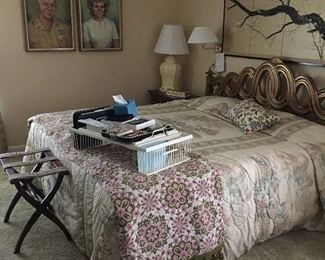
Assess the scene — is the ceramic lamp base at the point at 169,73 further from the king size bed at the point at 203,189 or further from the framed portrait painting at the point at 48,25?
the king size bed at the point at 203,189

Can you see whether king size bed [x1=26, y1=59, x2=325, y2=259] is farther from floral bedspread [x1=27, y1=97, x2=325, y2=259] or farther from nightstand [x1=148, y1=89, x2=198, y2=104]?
nightstand [x1=148, y1=89, x2=198, y2=104]

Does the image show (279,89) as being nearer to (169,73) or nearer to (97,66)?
(169,73)

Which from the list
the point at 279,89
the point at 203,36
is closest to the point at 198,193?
the point at 279,89

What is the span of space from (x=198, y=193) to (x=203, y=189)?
0.13 feet

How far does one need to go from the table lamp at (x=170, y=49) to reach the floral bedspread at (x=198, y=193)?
1.44 metres

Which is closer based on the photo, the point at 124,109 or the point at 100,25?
the point at 124,109

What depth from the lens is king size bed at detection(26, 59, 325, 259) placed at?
68.2 inches

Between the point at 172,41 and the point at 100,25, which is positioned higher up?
the point at 100,25

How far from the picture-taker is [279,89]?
3.03 m

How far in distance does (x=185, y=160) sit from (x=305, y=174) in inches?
34.6

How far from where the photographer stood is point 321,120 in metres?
2.70

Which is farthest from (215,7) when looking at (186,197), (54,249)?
(54,249)

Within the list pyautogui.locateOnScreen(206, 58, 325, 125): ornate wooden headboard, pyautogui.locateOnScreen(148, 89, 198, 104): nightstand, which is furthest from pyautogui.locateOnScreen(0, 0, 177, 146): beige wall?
pyautogui.locateOnScreen(206, 58, 325, 125): ornate wooden headboard

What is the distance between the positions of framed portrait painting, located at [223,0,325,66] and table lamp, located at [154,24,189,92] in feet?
1.78
